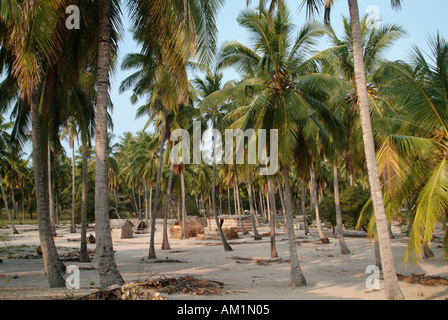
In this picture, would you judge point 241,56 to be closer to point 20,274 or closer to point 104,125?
point 104,125

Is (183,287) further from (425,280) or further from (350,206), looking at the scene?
(350,206)

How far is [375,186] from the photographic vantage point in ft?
25.2

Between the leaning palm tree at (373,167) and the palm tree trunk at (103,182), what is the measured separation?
16.1ft

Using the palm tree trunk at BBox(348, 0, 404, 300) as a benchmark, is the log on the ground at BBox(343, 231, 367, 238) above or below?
below

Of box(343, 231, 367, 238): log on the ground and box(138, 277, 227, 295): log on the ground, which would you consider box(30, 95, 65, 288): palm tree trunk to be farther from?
box(343, 231, 367, 238): log on the ground

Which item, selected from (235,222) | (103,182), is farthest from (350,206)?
(103,182)

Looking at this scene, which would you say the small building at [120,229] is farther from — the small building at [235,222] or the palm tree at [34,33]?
the palm tree at [34,33]

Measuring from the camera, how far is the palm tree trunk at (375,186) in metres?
7.45

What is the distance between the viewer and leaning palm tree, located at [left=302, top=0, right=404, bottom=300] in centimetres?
746

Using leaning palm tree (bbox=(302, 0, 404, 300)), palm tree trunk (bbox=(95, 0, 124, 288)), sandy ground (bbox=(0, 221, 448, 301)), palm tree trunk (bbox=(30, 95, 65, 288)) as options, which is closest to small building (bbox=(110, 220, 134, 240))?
sandy ground (bbox=(0, 221, 448, 301))

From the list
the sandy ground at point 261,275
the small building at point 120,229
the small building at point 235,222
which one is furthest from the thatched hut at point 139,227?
the sandy ground at point 261,275

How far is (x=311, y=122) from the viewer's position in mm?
10484

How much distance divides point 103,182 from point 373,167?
6.01 meters
